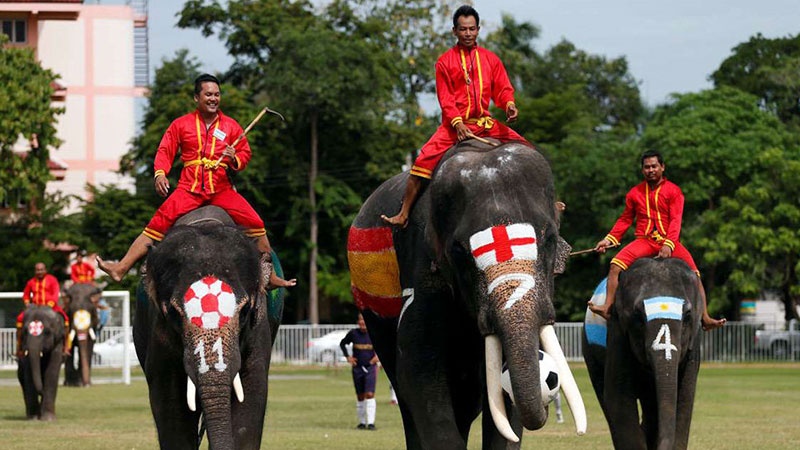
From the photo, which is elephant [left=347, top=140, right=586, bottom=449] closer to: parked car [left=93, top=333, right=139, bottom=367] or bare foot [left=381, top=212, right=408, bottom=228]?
bare foot [left=381, top=212, right=408, bottom=228]

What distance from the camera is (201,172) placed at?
1190 cm

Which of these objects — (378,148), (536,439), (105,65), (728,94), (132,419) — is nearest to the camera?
(536,439)

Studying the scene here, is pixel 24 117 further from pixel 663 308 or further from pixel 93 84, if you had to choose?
pixel 663 308

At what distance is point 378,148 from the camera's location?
65812mm

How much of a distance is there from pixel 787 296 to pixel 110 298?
25447 millimetres

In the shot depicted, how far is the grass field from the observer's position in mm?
20125

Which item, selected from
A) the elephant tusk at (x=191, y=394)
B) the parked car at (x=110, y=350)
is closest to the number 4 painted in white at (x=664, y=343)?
the elephant tusk at (x=191, y=394)

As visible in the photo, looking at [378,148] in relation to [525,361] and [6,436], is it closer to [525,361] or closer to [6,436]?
[6,436]

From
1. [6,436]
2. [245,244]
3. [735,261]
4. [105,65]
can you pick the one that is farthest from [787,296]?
[245,244]

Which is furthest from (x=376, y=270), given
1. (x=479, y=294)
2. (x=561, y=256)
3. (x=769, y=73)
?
(x=769, y=73)

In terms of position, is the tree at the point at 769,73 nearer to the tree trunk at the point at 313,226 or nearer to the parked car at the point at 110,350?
the tree trunk at the point at 313,226

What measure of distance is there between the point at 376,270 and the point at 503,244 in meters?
2.80

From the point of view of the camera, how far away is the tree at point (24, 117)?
58781 millimetres

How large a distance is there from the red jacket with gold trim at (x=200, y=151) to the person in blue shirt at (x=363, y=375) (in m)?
11.1
